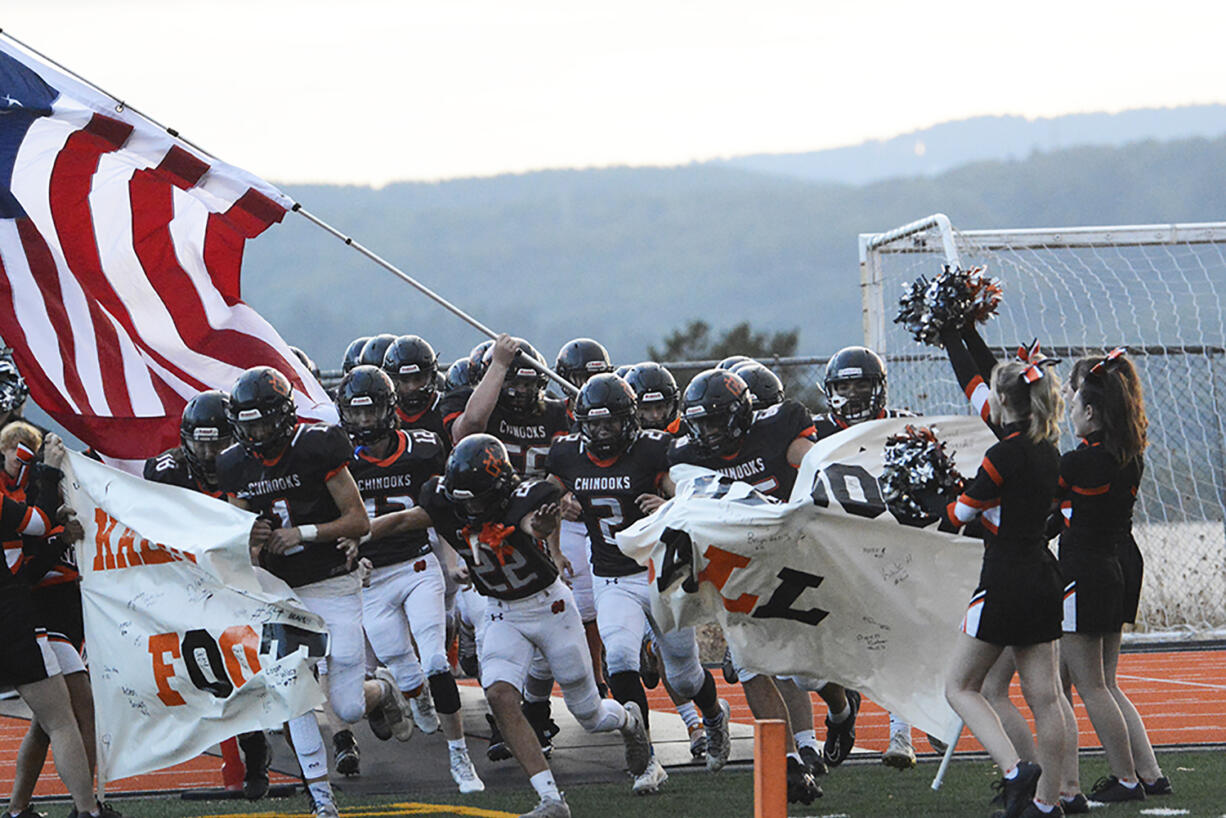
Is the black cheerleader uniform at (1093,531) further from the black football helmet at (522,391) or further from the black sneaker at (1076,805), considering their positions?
the black football helmet at (522,391)

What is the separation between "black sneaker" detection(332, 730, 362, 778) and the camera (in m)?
8.59

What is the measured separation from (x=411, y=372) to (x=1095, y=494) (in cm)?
444

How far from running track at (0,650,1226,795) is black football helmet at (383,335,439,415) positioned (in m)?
2.39

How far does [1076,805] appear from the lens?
6840mm

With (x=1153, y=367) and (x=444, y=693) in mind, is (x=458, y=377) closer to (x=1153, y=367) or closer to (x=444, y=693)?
(x=444, y=693)

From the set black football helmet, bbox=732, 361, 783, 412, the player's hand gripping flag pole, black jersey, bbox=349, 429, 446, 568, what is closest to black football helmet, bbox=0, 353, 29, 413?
the player's hand gripping flag pole

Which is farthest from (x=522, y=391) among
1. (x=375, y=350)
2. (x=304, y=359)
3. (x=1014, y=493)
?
(x=1014, y=493)

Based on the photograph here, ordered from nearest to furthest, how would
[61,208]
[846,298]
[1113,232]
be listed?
[61,208]
[1113,232]
[846,298]

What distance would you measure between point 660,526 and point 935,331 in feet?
4.83

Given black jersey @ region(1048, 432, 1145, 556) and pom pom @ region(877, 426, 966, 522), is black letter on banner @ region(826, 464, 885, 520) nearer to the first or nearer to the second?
pom pom @ region(877, 426, 966, 522)

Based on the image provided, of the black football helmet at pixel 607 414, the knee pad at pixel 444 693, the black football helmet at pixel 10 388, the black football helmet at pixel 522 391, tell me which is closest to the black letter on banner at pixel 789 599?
the black football helmet at pixel 607 414

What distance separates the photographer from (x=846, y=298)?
134625 millimetres

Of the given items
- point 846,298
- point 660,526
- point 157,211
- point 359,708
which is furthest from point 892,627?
point 846,298

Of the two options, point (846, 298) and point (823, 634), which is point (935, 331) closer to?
point (823, 634)
